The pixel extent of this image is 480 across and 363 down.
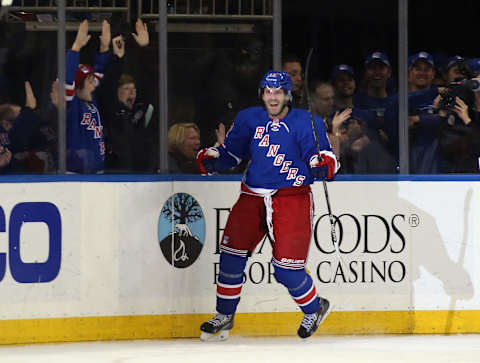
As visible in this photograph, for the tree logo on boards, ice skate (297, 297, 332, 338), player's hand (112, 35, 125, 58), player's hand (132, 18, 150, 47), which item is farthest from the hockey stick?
player's hand (112, 35, 125, 58)

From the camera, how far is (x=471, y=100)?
7582mm

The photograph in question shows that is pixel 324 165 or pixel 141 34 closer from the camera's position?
pixel 324 165

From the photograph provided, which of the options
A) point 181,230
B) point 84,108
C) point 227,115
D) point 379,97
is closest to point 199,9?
point 227,115

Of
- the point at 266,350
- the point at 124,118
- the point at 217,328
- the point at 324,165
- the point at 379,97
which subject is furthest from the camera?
the point at 379,97

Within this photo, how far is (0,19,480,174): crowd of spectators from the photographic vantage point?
23.4ft

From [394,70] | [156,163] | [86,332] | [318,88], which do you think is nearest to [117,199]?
[156,163]

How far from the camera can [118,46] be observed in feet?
23.8

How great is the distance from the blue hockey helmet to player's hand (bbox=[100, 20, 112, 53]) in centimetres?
102

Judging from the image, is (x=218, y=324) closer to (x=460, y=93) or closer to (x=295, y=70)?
(x=295, y=70)

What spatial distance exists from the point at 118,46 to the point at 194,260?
1.44m

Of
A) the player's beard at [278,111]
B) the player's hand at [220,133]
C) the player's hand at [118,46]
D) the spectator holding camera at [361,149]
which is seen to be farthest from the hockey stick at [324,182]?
the player's hand at [118,46]

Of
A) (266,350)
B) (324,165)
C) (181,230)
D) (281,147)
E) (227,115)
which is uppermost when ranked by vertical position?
(227,115)

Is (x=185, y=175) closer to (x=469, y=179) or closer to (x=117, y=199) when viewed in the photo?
(x=117, y=199)

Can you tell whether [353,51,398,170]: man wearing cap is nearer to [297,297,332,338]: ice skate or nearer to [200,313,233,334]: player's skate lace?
[297,297,332,338]: ice skate
